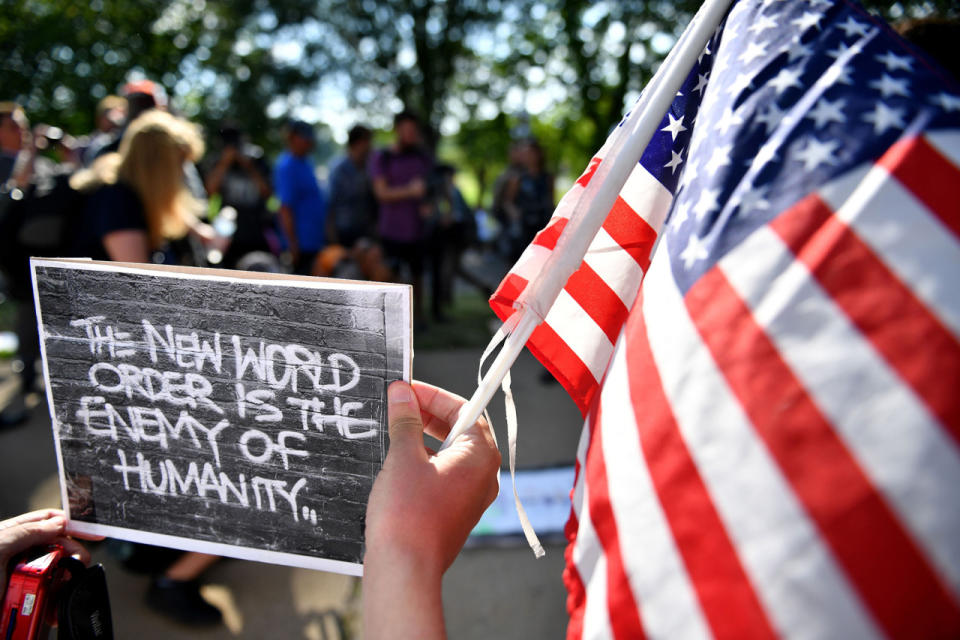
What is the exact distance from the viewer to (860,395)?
77 cm

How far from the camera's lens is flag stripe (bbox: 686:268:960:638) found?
69cm

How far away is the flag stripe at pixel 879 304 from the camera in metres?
0.74

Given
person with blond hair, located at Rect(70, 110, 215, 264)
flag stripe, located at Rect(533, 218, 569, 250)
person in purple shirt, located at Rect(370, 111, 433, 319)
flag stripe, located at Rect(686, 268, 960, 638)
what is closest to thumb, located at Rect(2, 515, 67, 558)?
flag stripe, located at Rect(533, 218, 569, 250)

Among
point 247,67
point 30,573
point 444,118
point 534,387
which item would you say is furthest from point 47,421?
point 247,67

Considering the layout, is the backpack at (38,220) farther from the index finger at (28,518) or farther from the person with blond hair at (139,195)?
the index finger at (28,518)

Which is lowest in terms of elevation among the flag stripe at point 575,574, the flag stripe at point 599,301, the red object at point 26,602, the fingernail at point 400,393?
the red object at point 26,602

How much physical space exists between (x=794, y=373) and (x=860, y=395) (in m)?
0.08

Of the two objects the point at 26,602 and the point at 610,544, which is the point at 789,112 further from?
the point at 26,602

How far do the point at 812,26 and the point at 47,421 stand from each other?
16.7ft

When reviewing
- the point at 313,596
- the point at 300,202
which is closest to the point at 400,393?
the point at 313,596

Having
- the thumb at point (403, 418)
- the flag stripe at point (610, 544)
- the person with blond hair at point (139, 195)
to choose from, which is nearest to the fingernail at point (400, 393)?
the thumb at point (403, 418)

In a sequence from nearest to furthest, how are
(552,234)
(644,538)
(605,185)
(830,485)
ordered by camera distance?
(830,485) → (644,538) → (605,185) → (552,234)

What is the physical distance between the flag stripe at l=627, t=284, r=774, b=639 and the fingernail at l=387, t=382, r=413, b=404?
378mm

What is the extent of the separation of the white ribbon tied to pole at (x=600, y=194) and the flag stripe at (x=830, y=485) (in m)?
0.35
